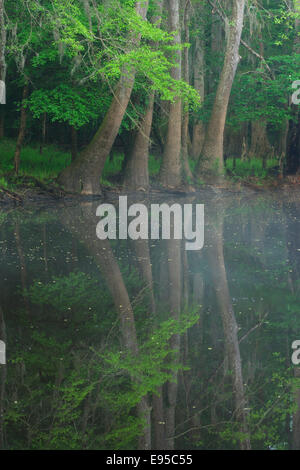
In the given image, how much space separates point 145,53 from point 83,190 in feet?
19.8

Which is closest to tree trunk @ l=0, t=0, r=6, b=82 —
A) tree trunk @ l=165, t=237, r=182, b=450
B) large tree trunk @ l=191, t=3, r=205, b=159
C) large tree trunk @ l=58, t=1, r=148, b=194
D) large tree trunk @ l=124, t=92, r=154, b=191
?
large tree trunk @ l=58, t=1, r=148, b=194

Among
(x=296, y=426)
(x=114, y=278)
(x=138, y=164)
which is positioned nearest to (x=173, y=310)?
(x=114, y=278)

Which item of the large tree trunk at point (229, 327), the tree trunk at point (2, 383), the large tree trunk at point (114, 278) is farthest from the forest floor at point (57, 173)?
the tree trunk at point (2, 383)

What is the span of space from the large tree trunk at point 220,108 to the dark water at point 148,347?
15468mm

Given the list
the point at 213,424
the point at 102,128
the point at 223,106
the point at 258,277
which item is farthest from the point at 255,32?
the point at 213,424

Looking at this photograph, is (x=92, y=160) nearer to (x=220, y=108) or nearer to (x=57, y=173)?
(x=57, y=173)

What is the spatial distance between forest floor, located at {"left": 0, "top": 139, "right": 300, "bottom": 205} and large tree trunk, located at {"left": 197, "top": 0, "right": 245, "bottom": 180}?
738mm

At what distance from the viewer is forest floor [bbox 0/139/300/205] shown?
23.6 meters

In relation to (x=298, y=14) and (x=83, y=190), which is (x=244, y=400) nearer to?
(x=83, y=190)

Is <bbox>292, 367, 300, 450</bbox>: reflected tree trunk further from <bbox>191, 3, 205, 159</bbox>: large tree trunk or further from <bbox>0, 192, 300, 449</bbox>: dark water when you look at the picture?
<bbox>191, 3, 205, 159</bbox>: large tree trunk

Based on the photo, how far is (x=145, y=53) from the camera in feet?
67.4

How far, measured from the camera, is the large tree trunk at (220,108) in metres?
28.0

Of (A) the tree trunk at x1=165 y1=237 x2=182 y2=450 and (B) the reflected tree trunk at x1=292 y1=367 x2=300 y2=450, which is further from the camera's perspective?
(A) the tree trunk at x1=165 y1=237 x2=182 y2=450

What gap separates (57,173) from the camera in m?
26.1
